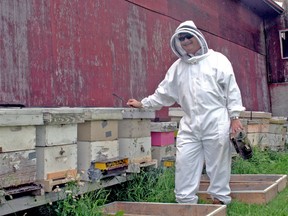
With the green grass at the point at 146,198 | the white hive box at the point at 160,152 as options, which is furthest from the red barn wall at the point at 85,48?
the green grass at the point at 146,198

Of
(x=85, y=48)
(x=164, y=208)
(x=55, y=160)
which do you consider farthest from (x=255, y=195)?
(x=85, y=48)

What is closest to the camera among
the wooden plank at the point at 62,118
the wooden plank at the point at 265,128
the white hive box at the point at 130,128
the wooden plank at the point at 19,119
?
the wooden plank at the point at 19,119

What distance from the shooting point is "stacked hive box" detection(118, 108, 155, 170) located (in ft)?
14.9

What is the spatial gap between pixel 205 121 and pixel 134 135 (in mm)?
673

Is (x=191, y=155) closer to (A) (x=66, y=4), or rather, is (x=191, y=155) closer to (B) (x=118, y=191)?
(B) (x=118, y=191)

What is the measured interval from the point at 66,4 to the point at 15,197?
8.59 ft

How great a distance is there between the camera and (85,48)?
5633 millimetres

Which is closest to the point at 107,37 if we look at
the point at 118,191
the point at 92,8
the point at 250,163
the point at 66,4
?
the point at 92,8

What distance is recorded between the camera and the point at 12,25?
14.9ft

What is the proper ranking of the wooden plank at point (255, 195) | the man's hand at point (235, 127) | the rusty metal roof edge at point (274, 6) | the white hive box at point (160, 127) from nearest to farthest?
the man's hand at point (235, 127), the wooden plank at point (255, 195), the white hive box at point (160, 127), the rusty metal roof edge at point (274, 6)

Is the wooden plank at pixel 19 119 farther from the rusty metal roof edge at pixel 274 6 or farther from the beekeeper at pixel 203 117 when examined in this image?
the rusty metal roof edge at pixel 274 6

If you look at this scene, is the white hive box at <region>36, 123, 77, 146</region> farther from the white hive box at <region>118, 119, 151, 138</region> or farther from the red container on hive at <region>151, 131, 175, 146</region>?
the red container on hive at <region>151, 131, 175, 146</region>

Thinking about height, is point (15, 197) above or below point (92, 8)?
below

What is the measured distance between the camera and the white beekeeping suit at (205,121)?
450 cm
